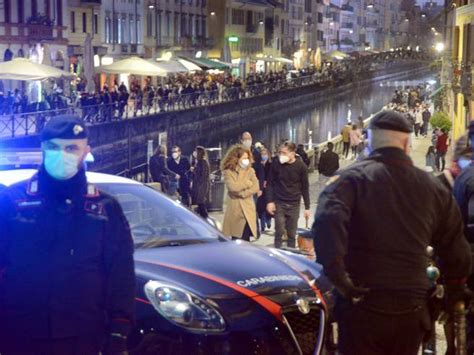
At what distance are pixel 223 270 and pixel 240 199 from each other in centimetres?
588

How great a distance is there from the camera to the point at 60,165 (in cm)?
469

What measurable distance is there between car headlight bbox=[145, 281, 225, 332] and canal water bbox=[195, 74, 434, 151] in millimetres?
38086

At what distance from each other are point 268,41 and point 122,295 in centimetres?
10459

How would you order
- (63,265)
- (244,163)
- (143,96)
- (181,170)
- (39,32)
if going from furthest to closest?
(39,32) < (143,96) < (181,170) < (244,163) < (63,265)

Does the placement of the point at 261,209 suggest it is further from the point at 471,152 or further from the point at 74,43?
the point at 74,43

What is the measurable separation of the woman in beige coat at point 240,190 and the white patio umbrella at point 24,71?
67.7 ft

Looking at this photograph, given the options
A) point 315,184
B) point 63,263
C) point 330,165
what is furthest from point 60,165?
point 315,184

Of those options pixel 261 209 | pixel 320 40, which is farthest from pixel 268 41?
pixel 261 209

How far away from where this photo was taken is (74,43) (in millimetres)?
57719

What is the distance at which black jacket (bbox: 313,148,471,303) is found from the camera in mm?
4711

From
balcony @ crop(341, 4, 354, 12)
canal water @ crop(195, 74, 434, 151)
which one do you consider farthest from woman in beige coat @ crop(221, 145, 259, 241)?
balcony @ crop(341, 4, 354, 12)

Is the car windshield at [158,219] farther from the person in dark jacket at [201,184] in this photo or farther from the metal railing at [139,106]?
the metal railing at [139,106]

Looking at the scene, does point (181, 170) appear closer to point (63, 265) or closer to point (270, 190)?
point (270, 190)

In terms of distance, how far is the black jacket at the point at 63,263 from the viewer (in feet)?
15.1
